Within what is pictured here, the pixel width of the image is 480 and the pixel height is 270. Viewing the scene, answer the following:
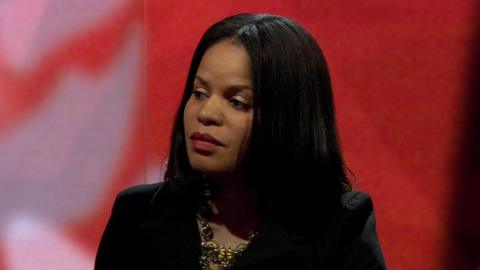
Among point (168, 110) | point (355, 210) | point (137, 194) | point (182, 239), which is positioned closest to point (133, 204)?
point (137, 194)

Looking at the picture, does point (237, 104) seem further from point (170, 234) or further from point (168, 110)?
point (168, 110)

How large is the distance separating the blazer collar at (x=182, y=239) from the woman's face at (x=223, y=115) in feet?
0.44

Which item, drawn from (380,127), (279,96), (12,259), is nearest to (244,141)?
(279,96)

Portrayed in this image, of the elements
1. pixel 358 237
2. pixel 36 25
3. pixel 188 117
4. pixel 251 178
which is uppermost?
pixel 36 25

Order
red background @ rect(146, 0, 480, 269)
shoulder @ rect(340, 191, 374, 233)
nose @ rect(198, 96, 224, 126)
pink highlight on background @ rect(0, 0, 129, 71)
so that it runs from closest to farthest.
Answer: nose @ rect(198, 96, 224, 126)
shoulder @ rect(340, 191, 374, 233)
red background @ rect(146, 0, 480, 269)
pink highlight on background @ rect(0, 0, 129, 71)

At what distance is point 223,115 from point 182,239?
0.23 m

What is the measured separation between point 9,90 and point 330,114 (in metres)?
0.89

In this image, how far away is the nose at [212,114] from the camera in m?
1.00

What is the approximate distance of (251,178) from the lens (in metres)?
1.09

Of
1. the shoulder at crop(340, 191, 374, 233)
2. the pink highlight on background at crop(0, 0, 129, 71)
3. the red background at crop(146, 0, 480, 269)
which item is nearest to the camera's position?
the shoulder at crop(340, 191, 374, 233)

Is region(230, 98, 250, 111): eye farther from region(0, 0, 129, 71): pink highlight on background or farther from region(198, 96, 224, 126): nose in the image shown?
region(0, 0, 129, 71): pink highlight on background

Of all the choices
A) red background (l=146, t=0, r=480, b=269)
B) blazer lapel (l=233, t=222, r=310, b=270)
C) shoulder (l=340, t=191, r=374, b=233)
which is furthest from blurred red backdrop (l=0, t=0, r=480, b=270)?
blazer lapel (l=233, t=222, r=310, b=270)

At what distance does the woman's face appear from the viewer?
101 centimetres

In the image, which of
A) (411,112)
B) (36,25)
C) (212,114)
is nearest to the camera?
(212,114)
